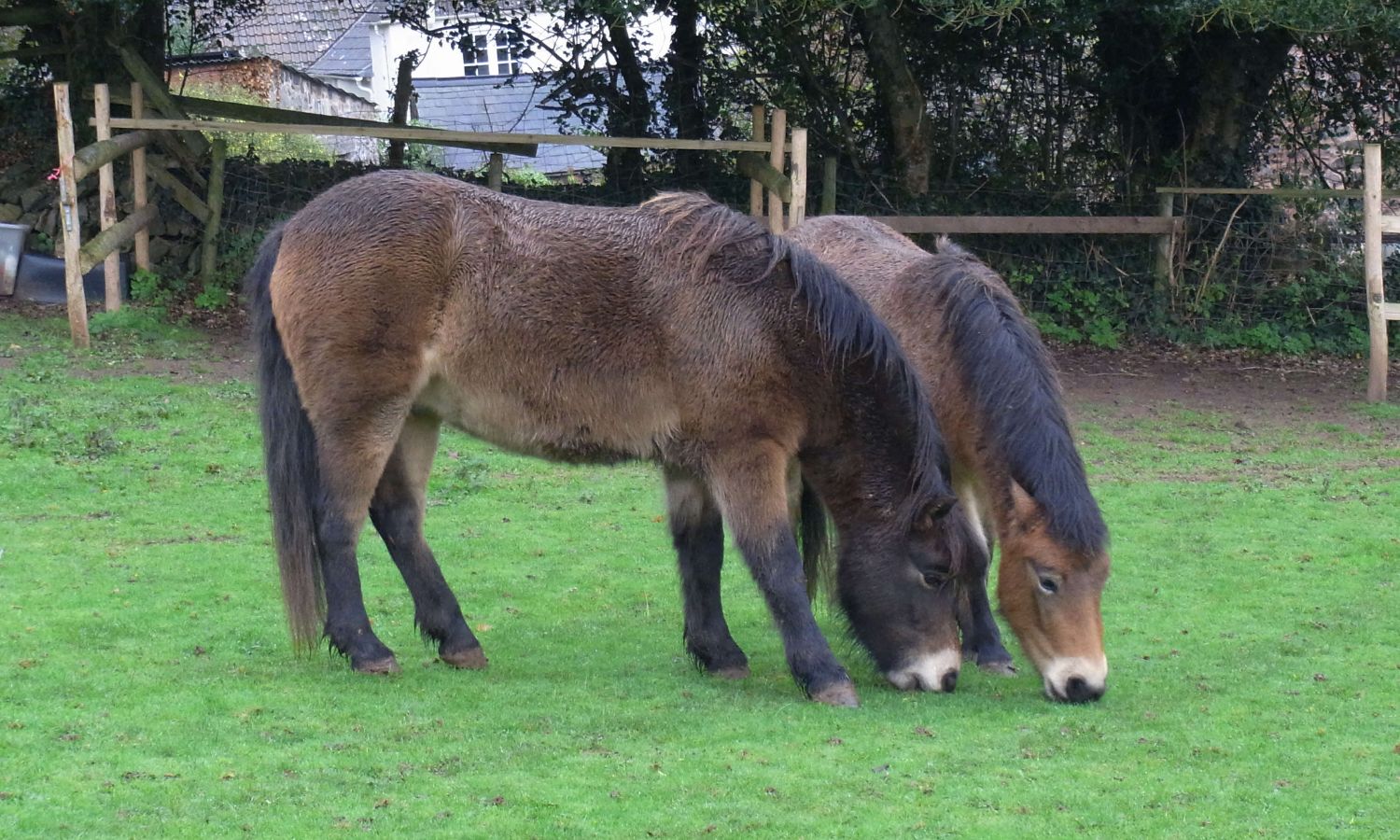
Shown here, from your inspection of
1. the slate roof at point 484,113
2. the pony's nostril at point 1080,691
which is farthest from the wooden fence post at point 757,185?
the slate roof at point 484,113

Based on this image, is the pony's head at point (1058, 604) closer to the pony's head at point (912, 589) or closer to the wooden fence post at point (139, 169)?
the pony's head at point (912, 589)

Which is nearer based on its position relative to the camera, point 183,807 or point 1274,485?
point 183,807

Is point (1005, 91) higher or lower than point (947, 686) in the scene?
higher

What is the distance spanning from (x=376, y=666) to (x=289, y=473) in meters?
0.82

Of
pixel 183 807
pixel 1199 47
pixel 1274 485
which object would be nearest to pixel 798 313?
pixel 183 807

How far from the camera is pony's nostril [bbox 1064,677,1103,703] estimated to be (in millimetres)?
5047

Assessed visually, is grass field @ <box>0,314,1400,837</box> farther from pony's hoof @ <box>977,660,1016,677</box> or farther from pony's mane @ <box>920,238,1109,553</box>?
pony's mane @ <box>920,238,1109,553</box>

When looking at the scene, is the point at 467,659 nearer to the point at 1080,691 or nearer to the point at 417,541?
the point at 417,541

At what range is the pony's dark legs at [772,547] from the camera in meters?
5.23

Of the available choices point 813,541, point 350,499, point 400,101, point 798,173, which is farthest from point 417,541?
point 400,101

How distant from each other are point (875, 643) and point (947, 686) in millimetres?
313

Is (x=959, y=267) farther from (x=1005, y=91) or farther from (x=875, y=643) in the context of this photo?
(x=1005, y=91)

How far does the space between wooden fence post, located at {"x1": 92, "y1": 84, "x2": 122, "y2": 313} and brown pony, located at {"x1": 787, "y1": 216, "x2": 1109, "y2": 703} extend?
8.58 metres

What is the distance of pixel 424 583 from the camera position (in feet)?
18.5
